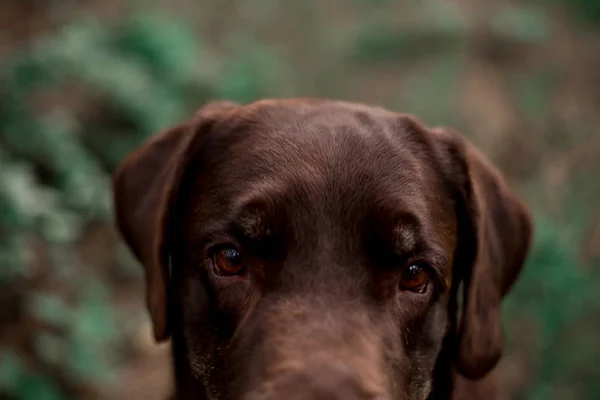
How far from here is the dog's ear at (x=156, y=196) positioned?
3039mm

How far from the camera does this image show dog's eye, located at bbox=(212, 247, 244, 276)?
2.73 m

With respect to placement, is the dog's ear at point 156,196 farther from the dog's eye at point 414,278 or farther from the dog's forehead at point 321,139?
the dog's eye at point 414,278

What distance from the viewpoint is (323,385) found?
7.46ft

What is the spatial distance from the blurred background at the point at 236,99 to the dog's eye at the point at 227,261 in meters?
1.71

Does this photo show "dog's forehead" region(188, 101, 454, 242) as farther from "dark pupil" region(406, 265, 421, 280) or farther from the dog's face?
"dark pupil" region(406, 265, 421, 280)

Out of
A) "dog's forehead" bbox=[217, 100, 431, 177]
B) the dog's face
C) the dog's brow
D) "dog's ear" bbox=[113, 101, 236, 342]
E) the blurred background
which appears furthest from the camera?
the blurred background

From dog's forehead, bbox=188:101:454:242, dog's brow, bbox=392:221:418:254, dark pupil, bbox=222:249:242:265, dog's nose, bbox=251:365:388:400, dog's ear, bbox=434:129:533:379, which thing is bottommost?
dog's ear, bbox=434:129:533:379

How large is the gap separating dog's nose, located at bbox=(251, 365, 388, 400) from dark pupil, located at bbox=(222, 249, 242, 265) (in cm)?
51

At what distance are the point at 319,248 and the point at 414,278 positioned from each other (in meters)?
0.35

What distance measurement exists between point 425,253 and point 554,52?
4.50 m

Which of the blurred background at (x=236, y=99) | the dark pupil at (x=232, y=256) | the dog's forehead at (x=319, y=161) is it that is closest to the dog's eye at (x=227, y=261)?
the dark pupil at (x=232, y=256)

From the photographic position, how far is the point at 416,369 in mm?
2857

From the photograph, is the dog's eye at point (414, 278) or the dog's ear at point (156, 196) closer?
the dog's eye at point (414, 278)

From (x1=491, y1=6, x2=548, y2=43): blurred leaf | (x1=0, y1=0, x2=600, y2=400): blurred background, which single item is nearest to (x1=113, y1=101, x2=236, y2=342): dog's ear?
(x1=0, y1=0, x2=600, y2=400): blurred background
